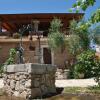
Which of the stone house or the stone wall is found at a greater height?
the stone house

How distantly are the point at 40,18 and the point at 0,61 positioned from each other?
221 inches

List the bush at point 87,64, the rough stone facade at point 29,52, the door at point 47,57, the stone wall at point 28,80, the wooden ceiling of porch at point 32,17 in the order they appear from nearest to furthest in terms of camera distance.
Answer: the stone wall at point 28,80, the bush at point 87,64, the rough stone facade at point 29,52, the door at point 47,57, the wooden ceiling of porch at point 32,17

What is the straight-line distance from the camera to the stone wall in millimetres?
11453

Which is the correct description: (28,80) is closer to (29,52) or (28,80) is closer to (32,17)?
(29,52)

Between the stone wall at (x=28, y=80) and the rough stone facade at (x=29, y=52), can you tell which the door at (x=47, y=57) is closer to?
the rough stone facade at (x=29, y=52)

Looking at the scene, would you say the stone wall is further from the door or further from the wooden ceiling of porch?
the wooden ceiling of porch

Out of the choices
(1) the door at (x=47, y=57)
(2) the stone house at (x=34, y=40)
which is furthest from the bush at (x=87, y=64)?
(1) the door at (x=47, y=57)

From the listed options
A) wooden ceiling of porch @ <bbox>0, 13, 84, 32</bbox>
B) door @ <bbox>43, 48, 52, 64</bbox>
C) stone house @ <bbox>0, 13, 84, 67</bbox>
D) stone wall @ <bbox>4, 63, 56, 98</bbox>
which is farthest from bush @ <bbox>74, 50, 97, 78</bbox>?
wooden ceiling of porch @ <bbox>0, 13, 84, 32</bbox>

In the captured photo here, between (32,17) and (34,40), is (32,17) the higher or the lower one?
the higher one

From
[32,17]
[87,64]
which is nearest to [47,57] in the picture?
[32,17]

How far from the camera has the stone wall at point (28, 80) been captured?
11.5 meters

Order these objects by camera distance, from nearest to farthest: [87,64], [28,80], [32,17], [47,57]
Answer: [28,80]
[87,64]
[47,57]
[32,17]

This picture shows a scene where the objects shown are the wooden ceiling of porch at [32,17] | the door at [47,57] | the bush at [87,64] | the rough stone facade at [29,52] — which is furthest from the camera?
the wooden ceiling of porch at [32,17]

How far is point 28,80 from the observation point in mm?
11484
